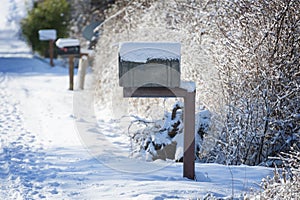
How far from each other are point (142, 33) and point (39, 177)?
4740 millimetres

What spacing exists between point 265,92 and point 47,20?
15.8 m

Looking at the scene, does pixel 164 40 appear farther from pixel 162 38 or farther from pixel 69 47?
pixel 69 47

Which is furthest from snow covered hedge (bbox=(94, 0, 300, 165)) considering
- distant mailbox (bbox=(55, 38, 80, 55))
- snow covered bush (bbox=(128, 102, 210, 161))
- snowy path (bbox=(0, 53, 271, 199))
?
distant mailbox (bbox=(55, 38, 80, 55))

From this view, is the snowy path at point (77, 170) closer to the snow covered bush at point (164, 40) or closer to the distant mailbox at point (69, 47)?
the snow covered bush at point (164, 40)

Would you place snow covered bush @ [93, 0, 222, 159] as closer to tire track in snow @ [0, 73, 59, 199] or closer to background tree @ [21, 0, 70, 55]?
tire track in snow @ [0, 73, 59, 199]

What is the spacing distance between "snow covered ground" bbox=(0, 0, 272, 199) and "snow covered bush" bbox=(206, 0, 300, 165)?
74 cm

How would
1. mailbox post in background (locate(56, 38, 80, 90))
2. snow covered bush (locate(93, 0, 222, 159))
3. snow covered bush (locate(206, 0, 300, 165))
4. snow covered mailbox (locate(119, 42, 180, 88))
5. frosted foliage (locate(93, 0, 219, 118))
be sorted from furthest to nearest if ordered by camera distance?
mailbox post in background (locate(56, 38, 80, 90)), frosted foliage (locate(93, 0, 219, 118)), snow covered bush (locate(93, 0, 222, 159)), snow covered bush (locate(206, 0, 300, 165)), snow covered mailbox (locate(119, 42, 180, 88))

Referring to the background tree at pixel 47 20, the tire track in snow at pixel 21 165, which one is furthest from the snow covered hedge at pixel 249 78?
the background tree at pixel 47 20

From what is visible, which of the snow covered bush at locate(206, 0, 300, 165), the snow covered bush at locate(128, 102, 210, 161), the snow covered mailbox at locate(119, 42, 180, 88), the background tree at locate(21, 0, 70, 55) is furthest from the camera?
the background tree at locate(21, 0, 70, 55)

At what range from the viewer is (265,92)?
6090 millimetres

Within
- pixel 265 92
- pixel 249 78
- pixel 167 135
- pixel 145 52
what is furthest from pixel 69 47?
pixel 145 52

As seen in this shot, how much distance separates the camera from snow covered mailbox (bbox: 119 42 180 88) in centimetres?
481

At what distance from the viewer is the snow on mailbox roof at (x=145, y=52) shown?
15.8 ft

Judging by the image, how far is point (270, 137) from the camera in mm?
6270
